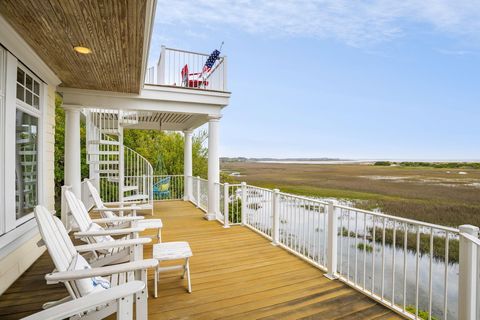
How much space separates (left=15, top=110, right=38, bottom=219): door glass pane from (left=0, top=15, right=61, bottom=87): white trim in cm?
66

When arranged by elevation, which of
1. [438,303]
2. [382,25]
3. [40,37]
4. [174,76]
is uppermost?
[382,25]

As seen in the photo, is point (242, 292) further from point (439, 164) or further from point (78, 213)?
point (439, 164)

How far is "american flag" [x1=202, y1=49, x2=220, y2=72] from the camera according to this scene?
606cm

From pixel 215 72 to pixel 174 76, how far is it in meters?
0.97

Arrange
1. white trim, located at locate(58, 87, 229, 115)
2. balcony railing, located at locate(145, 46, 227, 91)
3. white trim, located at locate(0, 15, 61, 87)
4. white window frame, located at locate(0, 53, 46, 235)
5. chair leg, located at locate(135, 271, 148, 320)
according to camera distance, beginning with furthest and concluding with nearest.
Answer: balcony railing, located at locate(145, 46, 227, 91) → white trim, located at locate(58, 87, 229, 115) → white window frame, located at locate(0, 53, 46, 235) → white trim, located at locate(0, 15, 61, 87) → chair leg, located at locate(135, 271, 148, 320)

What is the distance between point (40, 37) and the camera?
284cm

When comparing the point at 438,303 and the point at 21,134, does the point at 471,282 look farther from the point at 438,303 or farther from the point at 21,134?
the point at 438,303

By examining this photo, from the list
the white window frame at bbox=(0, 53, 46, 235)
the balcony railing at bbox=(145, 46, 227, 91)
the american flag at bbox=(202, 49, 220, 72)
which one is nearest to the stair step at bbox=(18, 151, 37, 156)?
the white window frame at bbox=(0, 53, 46, 235)

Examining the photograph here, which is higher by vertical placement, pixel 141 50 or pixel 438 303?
pixel 141 50

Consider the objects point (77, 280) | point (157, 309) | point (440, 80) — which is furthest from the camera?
point (440, 80)

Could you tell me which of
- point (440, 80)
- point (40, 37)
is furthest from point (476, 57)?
point (40, 37)

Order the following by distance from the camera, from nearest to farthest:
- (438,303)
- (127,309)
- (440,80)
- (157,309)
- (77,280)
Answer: (127,309)
(77,280)
(157,309)
(438,303)
(440,80)

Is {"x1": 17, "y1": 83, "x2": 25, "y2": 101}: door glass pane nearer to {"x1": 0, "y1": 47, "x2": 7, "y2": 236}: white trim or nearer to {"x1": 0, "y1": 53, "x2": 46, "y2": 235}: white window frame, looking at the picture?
{"x1": 0, "y1": 53, "x2": 46, "y2": 235}: white window frame

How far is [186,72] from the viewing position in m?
6.46
